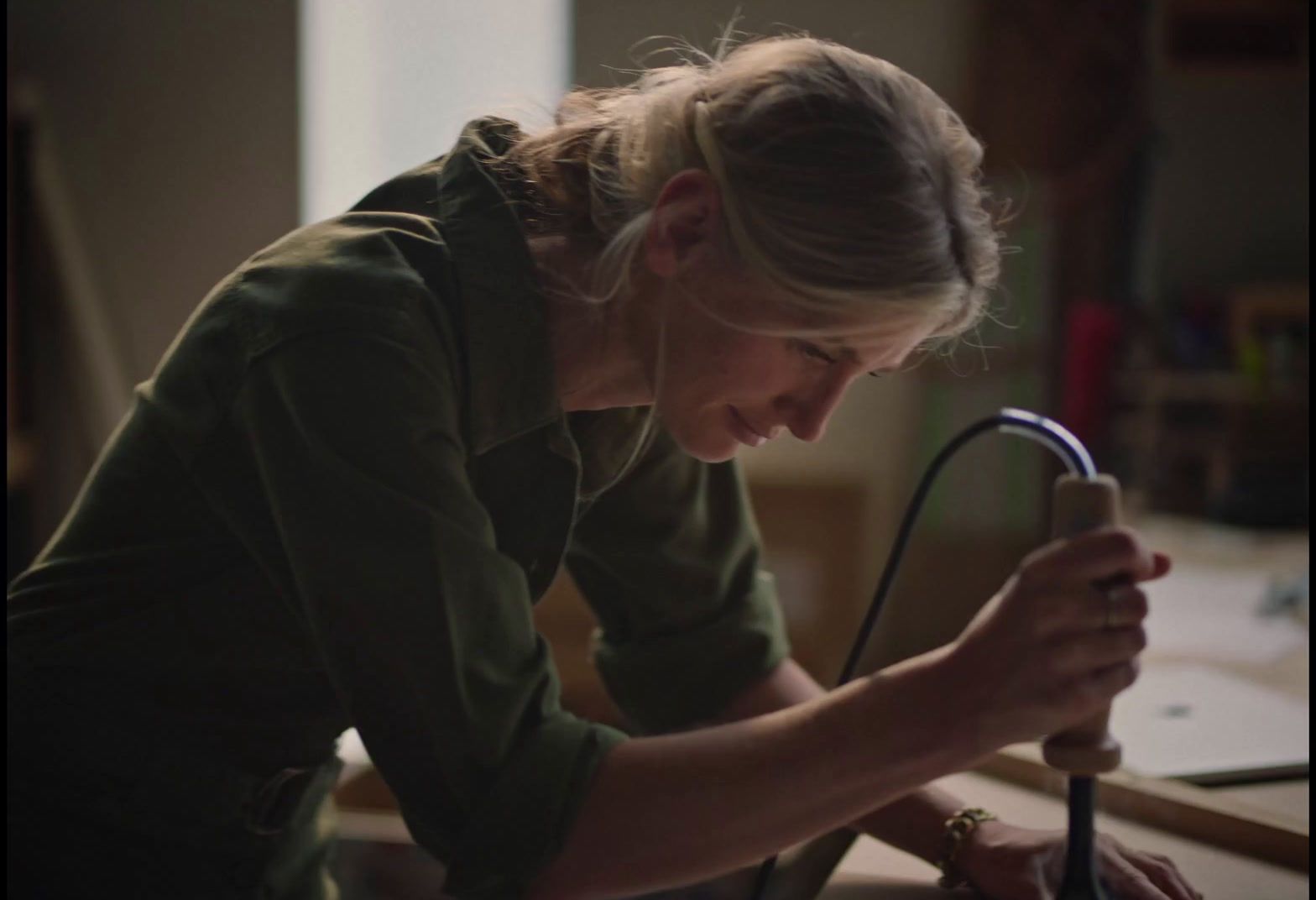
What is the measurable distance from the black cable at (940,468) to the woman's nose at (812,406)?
78mm

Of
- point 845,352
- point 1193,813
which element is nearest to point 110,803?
point 845,352

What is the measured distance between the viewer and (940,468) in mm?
814

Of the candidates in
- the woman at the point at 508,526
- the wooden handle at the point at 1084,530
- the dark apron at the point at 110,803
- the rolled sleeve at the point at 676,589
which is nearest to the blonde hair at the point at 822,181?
the woman at the point at 508,526

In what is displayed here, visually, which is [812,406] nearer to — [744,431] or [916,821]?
[744,431]

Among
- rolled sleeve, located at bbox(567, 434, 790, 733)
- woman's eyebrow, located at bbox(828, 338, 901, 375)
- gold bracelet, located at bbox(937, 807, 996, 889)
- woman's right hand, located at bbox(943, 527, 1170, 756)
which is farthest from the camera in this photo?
rolled sleeve, located at bbox(567, 434, 790, 733)

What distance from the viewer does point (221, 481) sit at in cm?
68

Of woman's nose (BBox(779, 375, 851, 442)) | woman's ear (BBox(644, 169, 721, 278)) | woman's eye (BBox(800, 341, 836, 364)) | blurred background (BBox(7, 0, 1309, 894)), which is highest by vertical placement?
woman's ear (BBox(644, 169, 721, 278))

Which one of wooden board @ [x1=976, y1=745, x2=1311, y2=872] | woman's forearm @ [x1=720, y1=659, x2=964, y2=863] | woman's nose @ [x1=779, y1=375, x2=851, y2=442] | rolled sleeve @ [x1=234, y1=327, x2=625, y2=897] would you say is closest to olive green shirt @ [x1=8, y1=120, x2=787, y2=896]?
rolled sleeve @ [x1=234, y1=327, x2=625, y2=897]

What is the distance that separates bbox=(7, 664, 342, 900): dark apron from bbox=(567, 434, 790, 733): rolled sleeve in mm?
297

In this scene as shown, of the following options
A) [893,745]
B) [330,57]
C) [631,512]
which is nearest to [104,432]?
[330,57]

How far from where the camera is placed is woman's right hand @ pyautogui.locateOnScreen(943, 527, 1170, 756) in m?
0.61

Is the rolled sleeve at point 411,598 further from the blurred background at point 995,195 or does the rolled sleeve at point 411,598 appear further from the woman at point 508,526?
the blurred background at point 995,195

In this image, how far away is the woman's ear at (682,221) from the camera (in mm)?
703

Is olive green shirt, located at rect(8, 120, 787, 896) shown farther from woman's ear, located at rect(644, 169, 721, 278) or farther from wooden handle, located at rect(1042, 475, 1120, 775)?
wooden handle, located at rect(1042, 475, 1120, 775)
